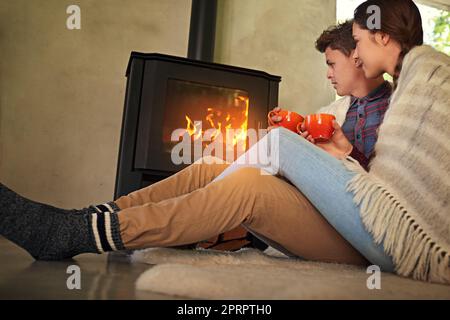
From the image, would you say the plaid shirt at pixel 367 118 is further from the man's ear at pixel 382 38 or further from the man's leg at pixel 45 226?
the man's leg at pixel 45 226

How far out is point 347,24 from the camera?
154 cm

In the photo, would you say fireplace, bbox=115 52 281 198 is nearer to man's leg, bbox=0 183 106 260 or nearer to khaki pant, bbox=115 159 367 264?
khaki pant, bbox=115 159 367 264

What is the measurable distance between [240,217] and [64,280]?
387 mm

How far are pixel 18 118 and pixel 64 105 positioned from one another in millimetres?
232

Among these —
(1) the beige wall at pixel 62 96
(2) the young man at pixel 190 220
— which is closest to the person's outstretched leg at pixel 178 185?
(2) the young man at pixel 190 220

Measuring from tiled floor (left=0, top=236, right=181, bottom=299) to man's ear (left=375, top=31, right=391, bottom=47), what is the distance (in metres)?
0.84

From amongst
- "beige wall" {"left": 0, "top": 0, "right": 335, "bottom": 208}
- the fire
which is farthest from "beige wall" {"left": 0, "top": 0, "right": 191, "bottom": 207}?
the fire

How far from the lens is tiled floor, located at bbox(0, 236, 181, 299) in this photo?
23.8 inches

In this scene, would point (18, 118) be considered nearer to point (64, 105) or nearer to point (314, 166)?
point (64, 105)

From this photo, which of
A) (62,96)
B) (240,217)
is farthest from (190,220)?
(62,96)

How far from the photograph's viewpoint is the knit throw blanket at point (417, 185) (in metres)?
0.89

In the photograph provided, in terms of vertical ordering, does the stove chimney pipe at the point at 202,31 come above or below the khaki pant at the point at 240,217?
above

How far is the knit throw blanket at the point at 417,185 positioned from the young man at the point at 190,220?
0.23ft
